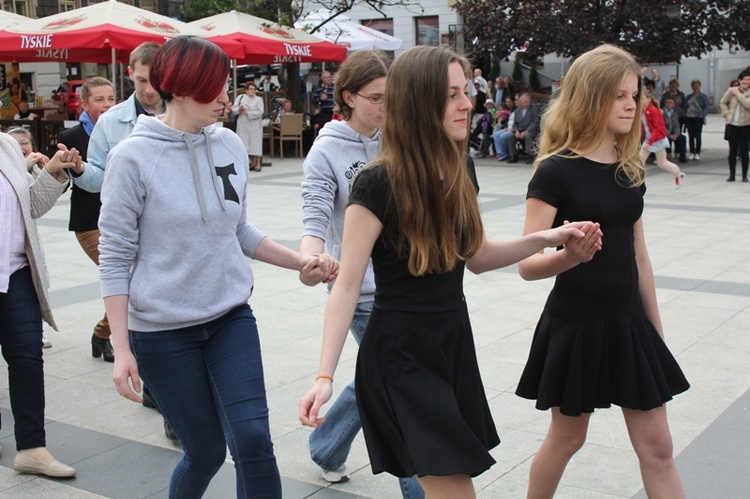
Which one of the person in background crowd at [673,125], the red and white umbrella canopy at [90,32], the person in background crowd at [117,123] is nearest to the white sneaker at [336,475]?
the person in background crowd at [117,123]

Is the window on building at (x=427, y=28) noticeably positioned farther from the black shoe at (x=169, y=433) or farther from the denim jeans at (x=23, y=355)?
the denim jeans at (x=23, y=355)

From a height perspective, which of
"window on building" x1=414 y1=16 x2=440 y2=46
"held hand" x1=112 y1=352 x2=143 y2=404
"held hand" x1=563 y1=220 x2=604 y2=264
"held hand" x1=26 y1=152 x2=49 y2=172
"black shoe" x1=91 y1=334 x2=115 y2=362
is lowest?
"black shoe" x1=91 y1=334 x2=115 y2=362

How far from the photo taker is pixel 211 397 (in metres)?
2.96

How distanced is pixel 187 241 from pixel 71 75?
35.2m

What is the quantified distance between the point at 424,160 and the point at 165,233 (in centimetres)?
88

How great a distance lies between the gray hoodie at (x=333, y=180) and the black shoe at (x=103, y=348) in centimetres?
271

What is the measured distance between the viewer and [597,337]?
304 centimetres

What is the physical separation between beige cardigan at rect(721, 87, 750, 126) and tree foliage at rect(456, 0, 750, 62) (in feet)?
9.01

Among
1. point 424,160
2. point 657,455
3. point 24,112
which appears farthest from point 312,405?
point 24,112

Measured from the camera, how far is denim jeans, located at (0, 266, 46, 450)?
407 cm

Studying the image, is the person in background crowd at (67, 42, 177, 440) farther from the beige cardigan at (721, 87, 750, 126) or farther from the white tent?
the white tent

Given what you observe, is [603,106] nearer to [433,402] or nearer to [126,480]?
[433,402]

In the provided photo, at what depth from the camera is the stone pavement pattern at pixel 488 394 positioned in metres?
3.93

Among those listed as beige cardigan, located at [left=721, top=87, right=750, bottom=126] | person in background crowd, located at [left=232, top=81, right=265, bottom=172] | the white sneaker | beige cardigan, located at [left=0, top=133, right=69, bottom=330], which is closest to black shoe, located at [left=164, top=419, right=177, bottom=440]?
beige cardigan, located at [left=0, top=133, right=69, bottom=330]
